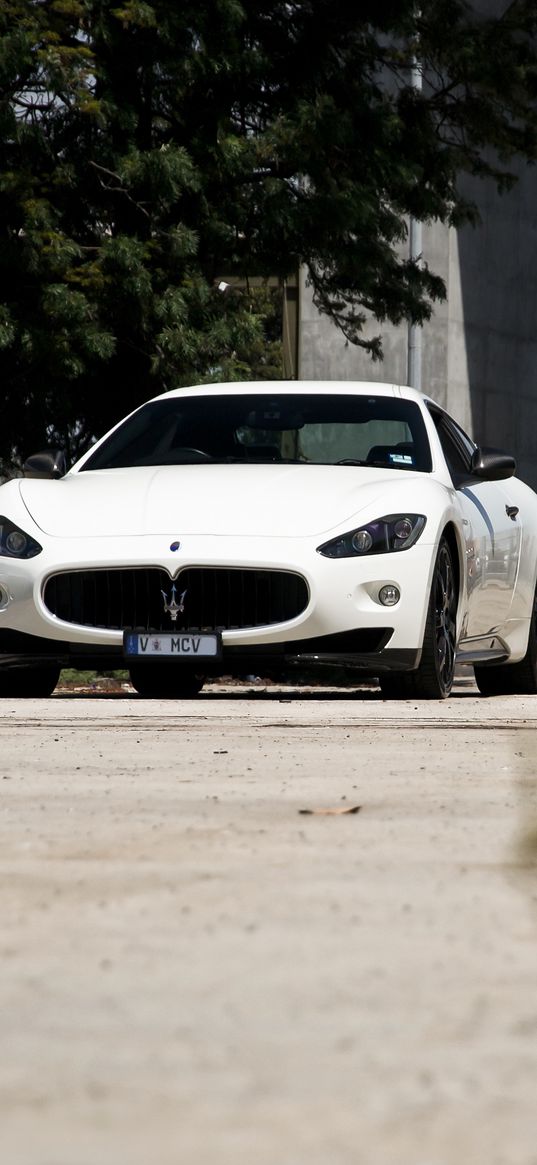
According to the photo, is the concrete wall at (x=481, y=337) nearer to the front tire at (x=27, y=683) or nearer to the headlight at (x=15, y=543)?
the front tire at (x=27, y=683)

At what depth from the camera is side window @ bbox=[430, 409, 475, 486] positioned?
9781 millimetres

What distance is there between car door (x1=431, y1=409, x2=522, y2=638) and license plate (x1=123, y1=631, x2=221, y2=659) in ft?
4.76

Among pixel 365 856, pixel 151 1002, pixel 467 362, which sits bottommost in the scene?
pixel 467 362

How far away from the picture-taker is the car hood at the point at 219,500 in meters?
8.23

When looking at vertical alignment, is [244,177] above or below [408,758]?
above

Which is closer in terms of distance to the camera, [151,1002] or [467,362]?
[151,1002]

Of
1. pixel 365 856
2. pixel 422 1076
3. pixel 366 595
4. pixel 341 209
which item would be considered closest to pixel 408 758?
pixel 365 856

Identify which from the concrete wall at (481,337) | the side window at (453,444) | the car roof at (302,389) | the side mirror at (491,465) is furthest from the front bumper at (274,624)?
the concrete wall at (481,337)

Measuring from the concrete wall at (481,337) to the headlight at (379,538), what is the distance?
61.6 feet

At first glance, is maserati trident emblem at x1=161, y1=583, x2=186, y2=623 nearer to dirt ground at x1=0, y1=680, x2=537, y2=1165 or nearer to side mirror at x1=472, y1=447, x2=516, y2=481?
side mirror at x1=472, y1=447, x2=516, y2=481

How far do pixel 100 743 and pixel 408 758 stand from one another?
966mm

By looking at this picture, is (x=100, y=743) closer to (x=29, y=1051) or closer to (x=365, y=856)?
(x=365, y=856)

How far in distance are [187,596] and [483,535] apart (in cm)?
183

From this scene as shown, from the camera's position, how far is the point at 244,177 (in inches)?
642
